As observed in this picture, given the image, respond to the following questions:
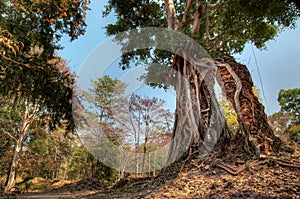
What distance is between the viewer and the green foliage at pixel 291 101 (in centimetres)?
1415

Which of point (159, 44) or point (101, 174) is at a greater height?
point (159, 44)

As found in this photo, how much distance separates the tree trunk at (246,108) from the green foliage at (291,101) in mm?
12871

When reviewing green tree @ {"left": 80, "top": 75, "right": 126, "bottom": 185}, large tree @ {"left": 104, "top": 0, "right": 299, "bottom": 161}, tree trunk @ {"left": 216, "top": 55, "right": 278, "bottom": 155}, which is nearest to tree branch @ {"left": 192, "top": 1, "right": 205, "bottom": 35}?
large tree @ {"left": 104, "top": 0, "right": 299, "bottom": 161}

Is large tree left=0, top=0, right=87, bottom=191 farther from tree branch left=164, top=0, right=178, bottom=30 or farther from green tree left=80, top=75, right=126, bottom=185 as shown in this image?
green tree left=80, top=75, right=126, bottom=185

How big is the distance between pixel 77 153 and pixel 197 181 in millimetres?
11635

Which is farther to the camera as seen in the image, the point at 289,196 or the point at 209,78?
the point at 209,78

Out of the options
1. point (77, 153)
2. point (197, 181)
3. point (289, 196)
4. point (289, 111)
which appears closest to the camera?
point (289, 196)

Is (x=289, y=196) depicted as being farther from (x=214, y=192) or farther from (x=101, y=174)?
(x=101, y=174)

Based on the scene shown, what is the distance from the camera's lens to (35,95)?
4.10 metres

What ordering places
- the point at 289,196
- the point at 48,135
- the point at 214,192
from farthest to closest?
the point at 48,135 < the point at 214,192 < the point at 289,196

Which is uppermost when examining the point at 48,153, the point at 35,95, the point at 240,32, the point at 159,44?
the point at 240,32

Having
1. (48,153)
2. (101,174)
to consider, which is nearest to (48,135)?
(48,153)

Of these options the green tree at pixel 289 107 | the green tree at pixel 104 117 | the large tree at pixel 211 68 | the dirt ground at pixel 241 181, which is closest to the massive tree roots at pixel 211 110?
the large tree at pixel 211 68

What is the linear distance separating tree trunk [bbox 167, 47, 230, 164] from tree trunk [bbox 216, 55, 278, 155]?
0.38 metres
